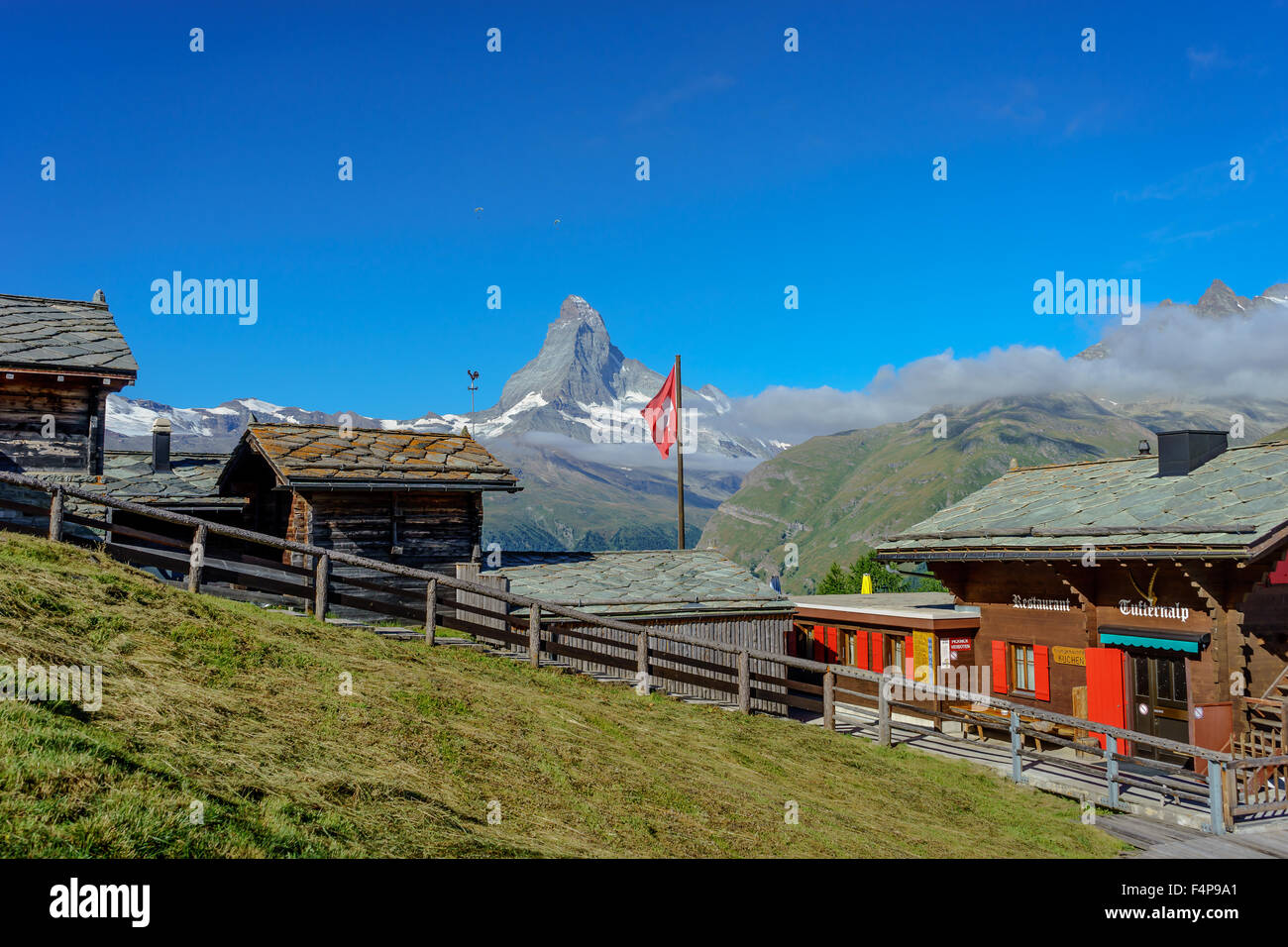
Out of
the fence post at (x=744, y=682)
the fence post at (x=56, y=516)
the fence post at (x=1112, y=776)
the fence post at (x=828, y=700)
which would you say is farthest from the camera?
the fence post at (x=828, y=700)

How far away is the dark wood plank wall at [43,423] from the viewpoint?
1700 centimetres

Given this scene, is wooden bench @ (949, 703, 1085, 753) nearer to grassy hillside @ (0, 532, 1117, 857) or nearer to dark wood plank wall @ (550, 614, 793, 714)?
grassy hillside @ (0, 532, 1117, 857)

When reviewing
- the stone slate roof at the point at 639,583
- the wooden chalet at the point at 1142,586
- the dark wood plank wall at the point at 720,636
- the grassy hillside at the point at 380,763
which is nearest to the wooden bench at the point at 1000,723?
the wooden chalet at the point at 1142,586

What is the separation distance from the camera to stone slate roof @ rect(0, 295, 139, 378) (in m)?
16.9

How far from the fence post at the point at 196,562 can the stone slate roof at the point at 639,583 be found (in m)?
7.36

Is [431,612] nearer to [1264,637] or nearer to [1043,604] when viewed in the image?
[1043,604]

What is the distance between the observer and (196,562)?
13195 mm

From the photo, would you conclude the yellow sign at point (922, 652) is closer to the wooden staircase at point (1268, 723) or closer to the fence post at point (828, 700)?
the fence post at point (828, 700)

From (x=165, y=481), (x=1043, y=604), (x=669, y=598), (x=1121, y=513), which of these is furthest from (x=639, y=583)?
(x=165, y=481)

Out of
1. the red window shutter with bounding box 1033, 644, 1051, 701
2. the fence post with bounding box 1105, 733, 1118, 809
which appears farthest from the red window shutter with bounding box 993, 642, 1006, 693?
the fence post with bounding box 1105, 733, 1118, 809

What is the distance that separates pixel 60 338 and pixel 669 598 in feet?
48.7

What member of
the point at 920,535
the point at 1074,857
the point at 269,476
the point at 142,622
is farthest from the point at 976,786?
the point at 269,476
